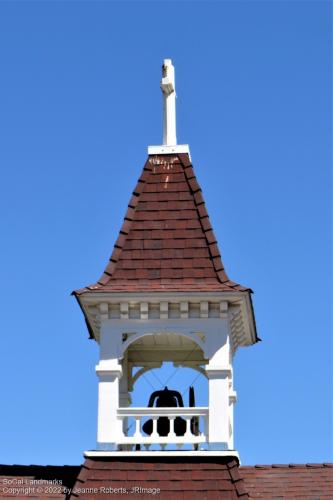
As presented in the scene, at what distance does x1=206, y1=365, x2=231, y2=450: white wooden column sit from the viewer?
28047mm

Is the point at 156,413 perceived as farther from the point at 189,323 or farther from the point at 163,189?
the point at 163,189

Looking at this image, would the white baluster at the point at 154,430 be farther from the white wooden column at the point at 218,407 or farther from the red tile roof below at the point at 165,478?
the white wooden column at the point at 218,407

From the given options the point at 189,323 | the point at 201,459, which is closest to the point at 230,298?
the point at 189,323

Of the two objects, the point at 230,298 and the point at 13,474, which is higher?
the point at 230,298

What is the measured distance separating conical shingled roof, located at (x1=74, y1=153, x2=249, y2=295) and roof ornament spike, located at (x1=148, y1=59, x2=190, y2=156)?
0.38ft

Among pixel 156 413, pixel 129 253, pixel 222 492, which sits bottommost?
pixel 222 492

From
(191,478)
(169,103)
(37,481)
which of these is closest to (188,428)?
(191,478)

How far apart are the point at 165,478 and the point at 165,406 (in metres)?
2.00

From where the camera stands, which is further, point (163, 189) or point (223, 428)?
point (163, 189)

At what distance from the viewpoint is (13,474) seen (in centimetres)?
2867

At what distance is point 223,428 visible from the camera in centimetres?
2820

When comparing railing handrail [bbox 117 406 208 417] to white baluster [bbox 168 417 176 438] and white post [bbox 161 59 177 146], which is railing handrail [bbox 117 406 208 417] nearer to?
white baluster [bbox 168 417 176 438]

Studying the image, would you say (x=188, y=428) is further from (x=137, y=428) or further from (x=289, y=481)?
(x=289, y=481)

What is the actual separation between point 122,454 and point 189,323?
2.61m
